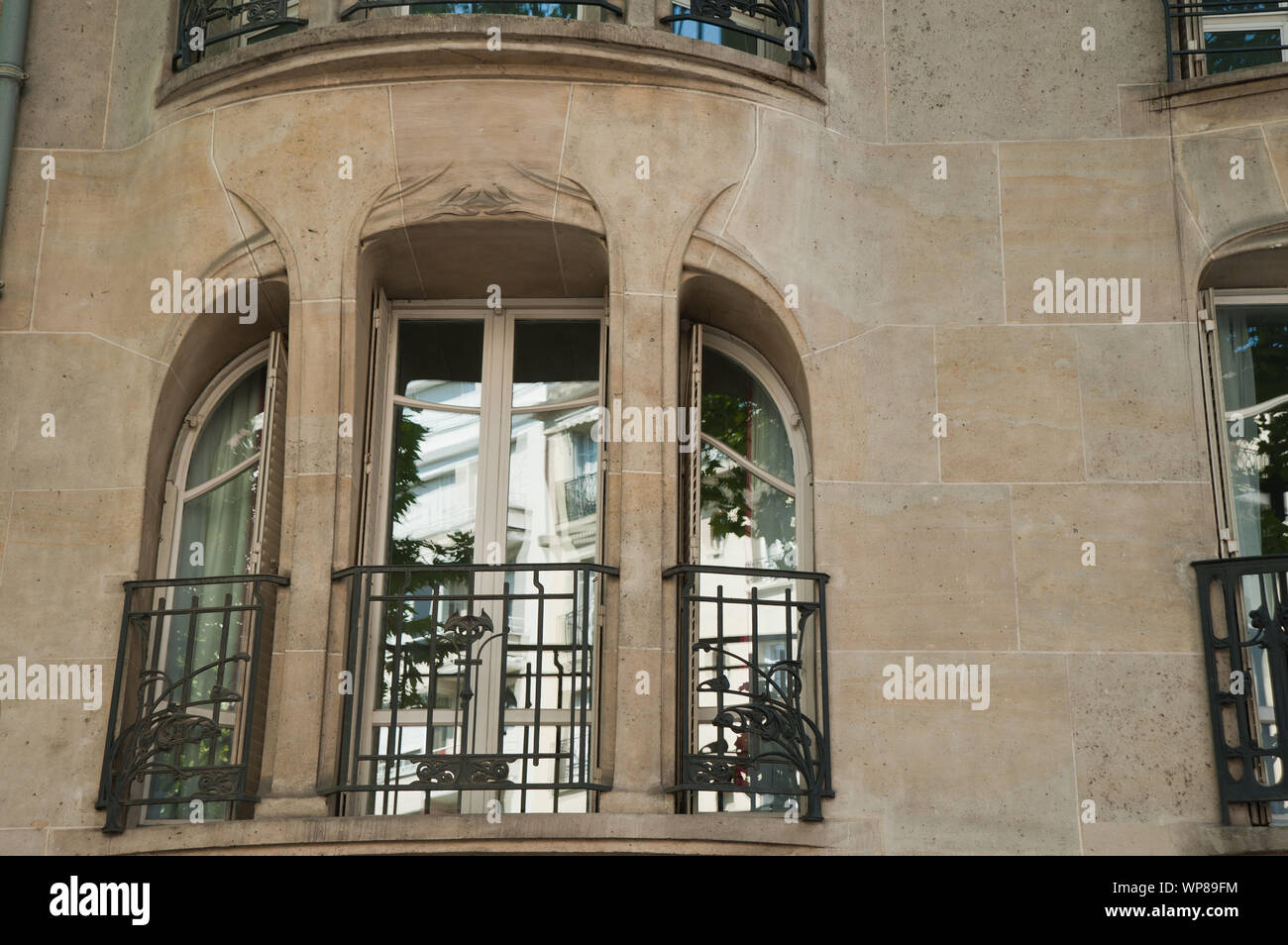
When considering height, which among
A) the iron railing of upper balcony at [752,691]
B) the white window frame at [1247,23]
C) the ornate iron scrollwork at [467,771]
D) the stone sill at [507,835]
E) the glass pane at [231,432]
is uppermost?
the white window frame at [1247,23]

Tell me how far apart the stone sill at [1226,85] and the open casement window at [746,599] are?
2.60 meters

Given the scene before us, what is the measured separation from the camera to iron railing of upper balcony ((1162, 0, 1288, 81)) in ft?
29.6

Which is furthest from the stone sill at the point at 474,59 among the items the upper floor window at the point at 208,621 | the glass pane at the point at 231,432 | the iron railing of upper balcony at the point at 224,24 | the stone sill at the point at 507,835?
the stone sill at the point at 507,835

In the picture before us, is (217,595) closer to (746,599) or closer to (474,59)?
(746,599)

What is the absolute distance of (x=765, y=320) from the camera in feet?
28.2

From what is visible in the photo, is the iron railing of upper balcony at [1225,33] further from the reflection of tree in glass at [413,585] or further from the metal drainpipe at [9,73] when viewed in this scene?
the metal drainpipe at [9,73]

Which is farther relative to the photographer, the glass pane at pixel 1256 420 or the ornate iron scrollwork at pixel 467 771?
the glass pane at pixel 1256 420

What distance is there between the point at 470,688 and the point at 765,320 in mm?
2441

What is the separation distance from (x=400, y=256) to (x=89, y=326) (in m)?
1.66

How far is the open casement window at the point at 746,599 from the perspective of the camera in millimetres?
7738

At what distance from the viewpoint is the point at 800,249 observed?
8.55m

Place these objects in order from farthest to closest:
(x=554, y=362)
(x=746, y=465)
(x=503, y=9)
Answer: (x=554, y=362) → (x=503, y=9) → (x=746, y=465)

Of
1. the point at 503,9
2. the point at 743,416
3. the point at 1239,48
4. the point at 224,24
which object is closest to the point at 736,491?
the point at 743,416
